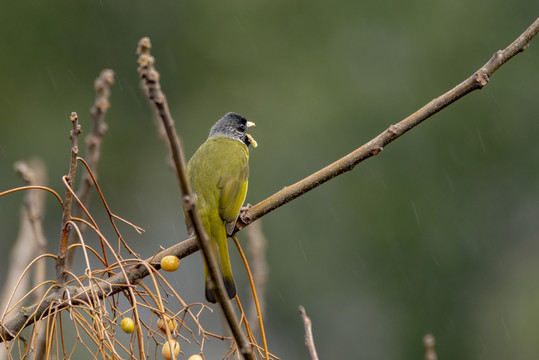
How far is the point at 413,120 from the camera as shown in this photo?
2.03 meters

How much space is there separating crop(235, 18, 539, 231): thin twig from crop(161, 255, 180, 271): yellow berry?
38cm

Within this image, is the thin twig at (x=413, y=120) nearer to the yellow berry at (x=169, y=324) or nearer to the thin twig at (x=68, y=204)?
the yellow berry at (x=169, y=324)

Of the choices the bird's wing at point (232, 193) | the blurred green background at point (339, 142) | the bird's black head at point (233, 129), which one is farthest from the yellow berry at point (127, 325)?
the blurred green background at point (339, 142)

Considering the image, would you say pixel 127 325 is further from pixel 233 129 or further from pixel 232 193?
pixel 233 129

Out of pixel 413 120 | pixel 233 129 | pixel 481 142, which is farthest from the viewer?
pixel 481 142

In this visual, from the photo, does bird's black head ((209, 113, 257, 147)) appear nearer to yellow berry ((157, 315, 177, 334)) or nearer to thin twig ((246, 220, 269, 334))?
thin twig ((246, 220, 269, 334))

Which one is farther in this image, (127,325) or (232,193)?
(232,193)

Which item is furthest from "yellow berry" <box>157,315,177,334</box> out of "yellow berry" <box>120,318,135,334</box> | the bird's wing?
the bird's wing

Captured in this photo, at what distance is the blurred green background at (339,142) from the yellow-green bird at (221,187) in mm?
6746

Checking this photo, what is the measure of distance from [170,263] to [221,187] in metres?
1.29

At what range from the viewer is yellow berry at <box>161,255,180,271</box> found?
1.93m

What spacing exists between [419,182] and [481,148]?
1.67 meters

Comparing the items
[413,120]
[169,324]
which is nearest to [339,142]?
[413,120]

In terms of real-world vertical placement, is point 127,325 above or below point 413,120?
below
